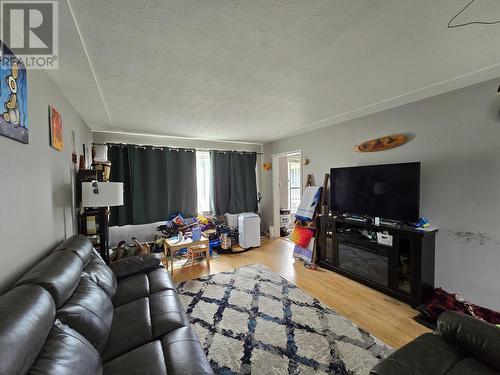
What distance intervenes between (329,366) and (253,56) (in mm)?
2437

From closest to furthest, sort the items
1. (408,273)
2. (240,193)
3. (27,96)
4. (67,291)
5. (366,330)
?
(67,291) < (27,96) < (366,330) < (408,273) < (240,193)

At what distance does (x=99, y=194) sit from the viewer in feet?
7.26

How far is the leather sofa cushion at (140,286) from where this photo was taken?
6.04 feet

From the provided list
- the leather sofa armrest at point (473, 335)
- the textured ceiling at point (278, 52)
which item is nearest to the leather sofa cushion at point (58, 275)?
the textured ceiling at point (278, 52)

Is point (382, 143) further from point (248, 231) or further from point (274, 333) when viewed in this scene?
point (248, 231)

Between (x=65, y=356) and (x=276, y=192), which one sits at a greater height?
(x=276, y=192)

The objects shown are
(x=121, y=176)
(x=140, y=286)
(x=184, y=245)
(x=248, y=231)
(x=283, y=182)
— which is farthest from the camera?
(x=283, y=182)

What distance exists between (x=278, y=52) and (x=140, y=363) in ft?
7.02

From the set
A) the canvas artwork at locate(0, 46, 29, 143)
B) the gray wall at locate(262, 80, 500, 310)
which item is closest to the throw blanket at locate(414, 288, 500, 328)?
the gray wall at locate(262, 80, 500, 310)

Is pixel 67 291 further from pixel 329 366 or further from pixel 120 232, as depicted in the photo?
pixel 120 232

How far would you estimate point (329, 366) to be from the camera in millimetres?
1628

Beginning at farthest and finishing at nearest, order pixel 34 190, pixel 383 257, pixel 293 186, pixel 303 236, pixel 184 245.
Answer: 1. pixel 293 186
2. pixel 303 236
3. pixel 184 245
4. pixel 383 257
5. pixel 34 190

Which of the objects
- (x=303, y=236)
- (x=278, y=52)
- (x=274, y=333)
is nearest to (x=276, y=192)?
(x=303, y=236)

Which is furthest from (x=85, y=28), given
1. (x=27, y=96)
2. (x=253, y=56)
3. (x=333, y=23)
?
(x=333, y=23)
